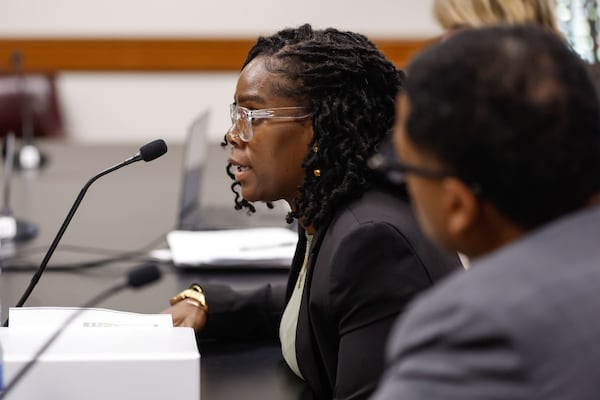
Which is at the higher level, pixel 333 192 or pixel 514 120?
pixel 514 120

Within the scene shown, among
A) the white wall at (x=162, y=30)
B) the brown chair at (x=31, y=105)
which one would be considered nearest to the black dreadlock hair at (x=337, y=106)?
the brown chair at (x=31, y=105)

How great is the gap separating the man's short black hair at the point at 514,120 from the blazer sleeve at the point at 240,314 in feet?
2.88

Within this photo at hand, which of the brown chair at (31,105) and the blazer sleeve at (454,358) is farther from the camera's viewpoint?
the brown chair at (31,105)

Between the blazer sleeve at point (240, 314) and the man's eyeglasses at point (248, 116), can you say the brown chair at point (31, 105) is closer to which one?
the blazer sleeve at point (240, 314)

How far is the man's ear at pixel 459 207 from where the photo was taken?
827 millimetres

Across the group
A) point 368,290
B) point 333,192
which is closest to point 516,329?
point 368,290

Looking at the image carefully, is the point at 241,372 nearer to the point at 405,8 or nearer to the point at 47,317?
the point at 47,317

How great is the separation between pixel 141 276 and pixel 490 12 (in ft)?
5.51

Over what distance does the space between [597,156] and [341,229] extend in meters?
0.59

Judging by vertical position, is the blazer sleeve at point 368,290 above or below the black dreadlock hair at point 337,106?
below

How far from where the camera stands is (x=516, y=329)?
2.29ft

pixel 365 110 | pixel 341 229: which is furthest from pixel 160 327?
pixel 365 110

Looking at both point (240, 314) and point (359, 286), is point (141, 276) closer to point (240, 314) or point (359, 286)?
point (359, 286)

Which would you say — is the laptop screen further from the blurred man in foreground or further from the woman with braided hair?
the blurred man in foreground
